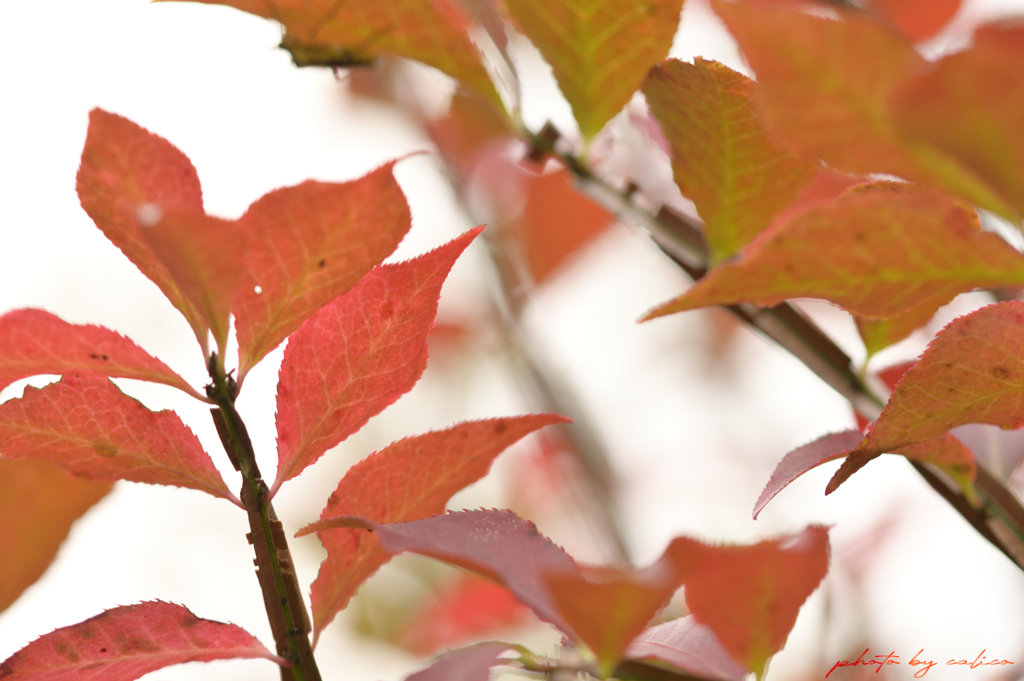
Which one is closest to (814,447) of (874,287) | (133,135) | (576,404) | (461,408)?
(874,287)

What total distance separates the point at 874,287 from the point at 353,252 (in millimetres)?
224

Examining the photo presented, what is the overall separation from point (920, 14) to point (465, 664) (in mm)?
898

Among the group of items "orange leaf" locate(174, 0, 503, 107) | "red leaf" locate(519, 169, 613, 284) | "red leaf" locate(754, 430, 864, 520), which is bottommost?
"red leaf" locate(754, 430, 864, 520)

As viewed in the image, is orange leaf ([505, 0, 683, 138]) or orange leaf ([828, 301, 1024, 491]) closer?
orange leaf ([828, 301, 1024, 491])

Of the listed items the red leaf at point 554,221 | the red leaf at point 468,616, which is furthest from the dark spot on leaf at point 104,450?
the red leaf at point 554,221

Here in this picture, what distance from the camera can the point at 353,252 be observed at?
1.18ft

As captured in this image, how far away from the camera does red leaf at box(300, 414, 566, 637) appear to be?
416mm

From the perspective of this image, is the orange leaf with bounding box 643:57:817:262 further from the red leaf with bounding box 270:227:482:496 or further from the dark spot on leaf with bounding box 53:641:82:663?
the dark spot on leaf with bounding box 53:641:82:663

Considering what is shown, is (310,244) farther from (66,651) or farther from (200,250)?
(66,651)

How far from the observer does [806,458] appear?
0.39 m

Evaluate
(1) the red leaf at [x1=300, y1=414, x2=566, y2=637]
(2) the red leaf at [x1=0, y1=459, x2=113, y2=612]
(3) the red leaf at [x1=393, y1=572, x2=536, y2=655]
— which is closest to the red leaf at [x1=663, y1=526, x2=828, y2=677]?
(1) the red leaf at [x1=300, y1=414, x2=566, y2=637]

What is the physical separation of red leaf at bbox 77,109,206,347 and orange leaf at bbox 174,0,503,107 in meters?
0.10

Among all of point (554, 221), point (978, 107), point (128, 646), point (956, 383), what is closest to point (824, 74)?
point (978, 107)

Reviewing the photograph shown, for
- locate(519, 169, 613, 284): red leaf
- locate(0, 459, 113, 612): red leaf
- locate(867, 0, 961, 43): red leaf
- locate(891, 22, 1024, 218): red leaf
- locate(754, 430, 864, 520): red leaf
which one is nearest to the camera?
locate(891, 22, 1024, 218): red leaf
